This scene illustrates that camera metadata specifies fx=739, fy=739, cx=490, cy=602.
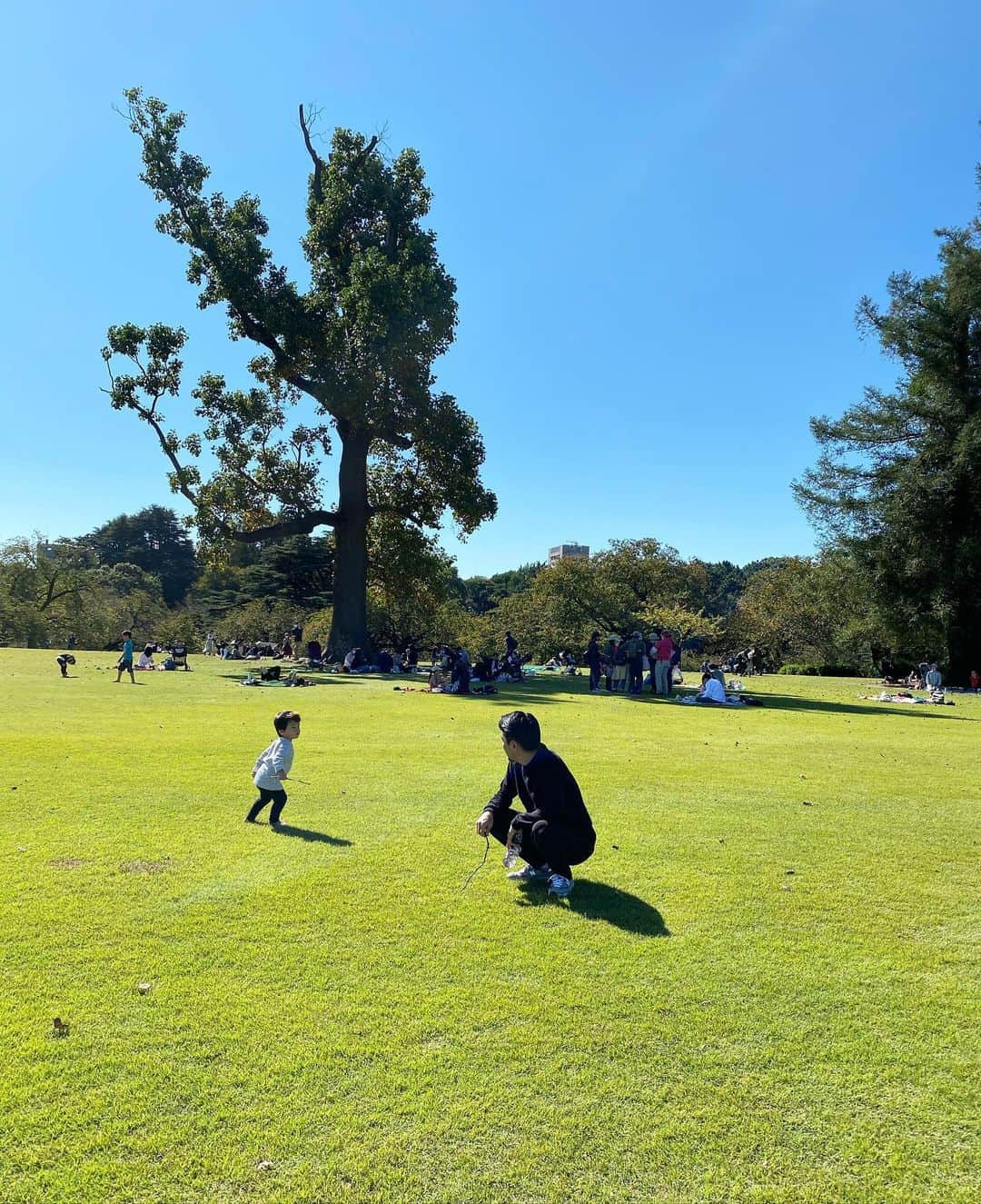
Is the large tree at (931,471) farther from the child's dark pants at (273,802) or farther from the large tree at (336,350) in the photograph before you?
the child's dark pants at (273,802)

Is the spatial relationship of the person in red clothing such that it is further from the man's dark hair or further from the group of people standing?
the man's dark hair

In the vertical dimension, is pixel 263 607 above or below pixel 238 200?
below

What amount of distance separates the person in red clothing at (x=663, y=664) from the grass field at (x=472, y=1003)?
14.3 m

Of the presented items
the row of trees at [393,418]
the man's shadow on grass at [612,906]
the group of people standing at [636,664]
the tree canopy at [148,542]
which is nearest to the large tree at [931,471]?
the row of trees at [393,418]

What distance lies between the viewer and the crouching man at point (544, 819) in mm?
5137

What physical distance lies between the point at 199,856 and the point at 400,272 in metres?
26.6

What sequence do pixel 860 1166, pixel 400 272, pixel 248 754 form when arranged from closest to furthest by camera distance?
pixel 860 1166 → pixel 248 754 → pixel 400 272

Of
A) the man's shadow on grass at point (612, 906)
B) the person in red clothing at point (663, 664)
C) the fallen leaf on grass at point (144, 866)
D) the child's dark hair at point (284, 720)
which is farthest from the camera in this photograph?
the person in red clothing at point (663, 664)

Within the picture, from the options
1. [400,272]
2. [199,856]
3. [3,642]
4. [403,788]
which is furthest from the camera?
[3,642]

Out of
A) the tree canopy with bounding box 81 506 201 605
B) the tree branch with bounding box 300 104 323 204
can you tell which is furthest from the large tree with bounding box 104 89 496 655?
the tree canopy with bounding box 81 506 201 605

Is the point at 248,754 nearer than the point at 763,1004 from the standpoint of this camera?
No

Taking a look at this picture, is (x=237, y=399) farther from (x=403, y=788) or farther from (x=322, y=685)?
(x=403, y=788)

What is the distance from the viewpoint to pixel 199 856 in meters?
5.72

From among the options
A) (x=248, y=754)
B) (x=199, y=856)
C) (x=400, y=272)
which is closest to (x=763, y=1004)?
(x=199, y=856)
